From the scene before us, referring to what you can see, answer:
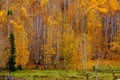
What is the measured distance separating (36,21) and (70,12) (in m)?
10.4

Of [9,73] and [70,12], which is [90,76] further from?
[70,12]

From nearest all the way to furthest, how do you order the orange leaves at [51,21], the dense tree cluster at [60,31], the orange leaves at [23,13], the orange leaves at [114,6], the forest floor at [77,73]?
1. the forest floor at [77,73]
2. the dense tree cluster at [60,31]
3. the orange leaves at [51,21]
4. the orange leaves at [23,13]
5. the orange leaves at [114,6]

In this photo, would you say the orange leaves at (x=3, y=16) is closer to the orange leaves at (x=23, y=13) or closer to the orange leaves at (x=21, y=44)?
the orange leaves at (x=21, y=44)

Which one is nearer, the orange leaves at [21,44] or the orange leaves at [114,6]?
the orange leaves at [21,44]

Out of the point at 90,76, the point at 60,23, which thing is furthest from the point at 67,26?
the point at 90,76

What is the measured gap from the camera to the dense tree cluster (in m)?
92.2

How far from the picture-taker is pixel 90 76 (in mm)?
79688

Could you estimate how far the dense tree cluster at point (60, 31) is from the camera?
303ft

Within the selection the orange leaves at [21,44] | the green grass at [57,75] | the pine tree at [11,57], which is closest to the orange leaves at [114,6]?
the green grass at [57,75]

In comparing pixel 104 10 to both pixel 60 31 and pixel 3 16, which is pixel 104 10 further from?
pixel 3 16

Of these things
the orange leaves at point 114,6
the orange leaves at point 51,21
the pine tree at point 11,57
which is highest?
the orange leaves at point 114,6

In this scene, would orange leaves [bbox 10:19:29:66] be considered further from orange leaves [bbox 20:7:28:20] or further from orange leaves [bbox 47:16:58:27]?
orange leaves [bbox 47:16:58:27]

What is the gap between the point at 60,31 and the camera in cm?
10062

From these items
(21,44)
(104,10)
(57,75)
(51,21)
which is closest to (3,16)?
(21,44)
